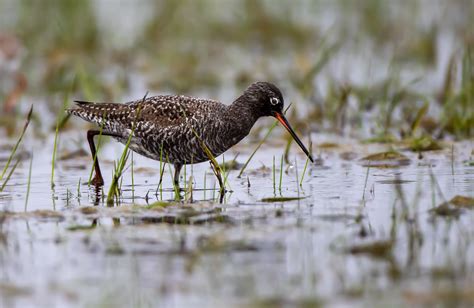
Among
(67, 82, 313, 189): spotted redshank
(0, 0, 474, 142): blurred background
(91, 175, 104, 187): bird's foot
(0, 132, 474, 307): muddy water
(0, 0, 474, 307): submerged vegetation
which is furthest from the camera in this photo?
(0, 0, 474, 142): blurred background

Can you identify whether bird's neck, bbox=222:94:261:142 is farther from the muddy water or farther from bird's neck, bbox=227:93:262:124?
the muddy water

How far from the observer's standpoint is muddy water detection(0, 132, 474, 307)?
6.08 meters

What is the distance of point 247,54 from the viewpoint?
59.8ft

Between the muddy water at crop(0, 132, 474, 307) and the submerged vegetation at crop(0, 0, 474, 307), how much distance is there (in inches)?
0.7

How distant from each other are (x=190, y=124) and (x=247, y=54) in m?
8.44

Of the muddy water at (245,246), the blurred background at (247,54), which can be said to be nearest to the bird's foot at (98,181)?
the muddy water at (245,246)

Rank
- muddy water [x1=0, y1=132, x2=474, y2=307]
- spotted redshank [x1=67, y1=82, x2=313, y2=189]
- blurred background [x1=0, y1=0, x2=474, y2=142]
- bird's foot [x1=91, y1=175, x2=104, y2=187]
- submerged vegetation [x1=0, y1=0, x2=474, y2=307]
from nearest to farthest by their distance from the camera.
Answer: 1. muddy water [x1=0, y1=132, x2=474, y2=307]
2. submerged vegetation [x1=0, y1=0, x2=474, y2=307]
3. spotted redshank [x1=67, y1=82, x2=313, y2=189]
4. bird's foot [x1=91, y1=175, x2=104, y2=187]
5. blurred background [x1=0, y1=0, x2=474, y2=142]

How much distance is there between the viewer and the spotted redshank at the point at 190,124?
32.6 ft

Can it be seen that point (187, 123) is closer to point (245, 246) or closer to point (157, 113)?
point (157, 113)

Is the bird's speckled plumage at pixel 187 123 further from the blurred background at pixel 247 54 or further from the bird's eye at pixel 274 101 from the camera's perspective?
the blurred background at pixel 247 54

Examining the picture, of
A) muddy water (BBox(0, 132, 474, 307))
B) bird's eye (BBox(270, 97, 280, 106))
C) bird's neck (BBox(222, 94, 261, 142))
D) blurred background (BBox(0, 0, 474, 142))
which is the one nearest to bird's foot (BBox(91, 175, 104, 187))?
muddy water (BBox(0, 132, 474, 307))

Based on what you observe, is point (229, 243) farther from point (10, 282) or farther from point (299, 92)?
point (299, 92)

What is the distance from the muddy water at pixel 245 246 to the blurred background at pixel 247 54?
3671 mm

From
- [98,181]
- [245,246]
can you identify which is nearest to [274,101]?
[98,181]
